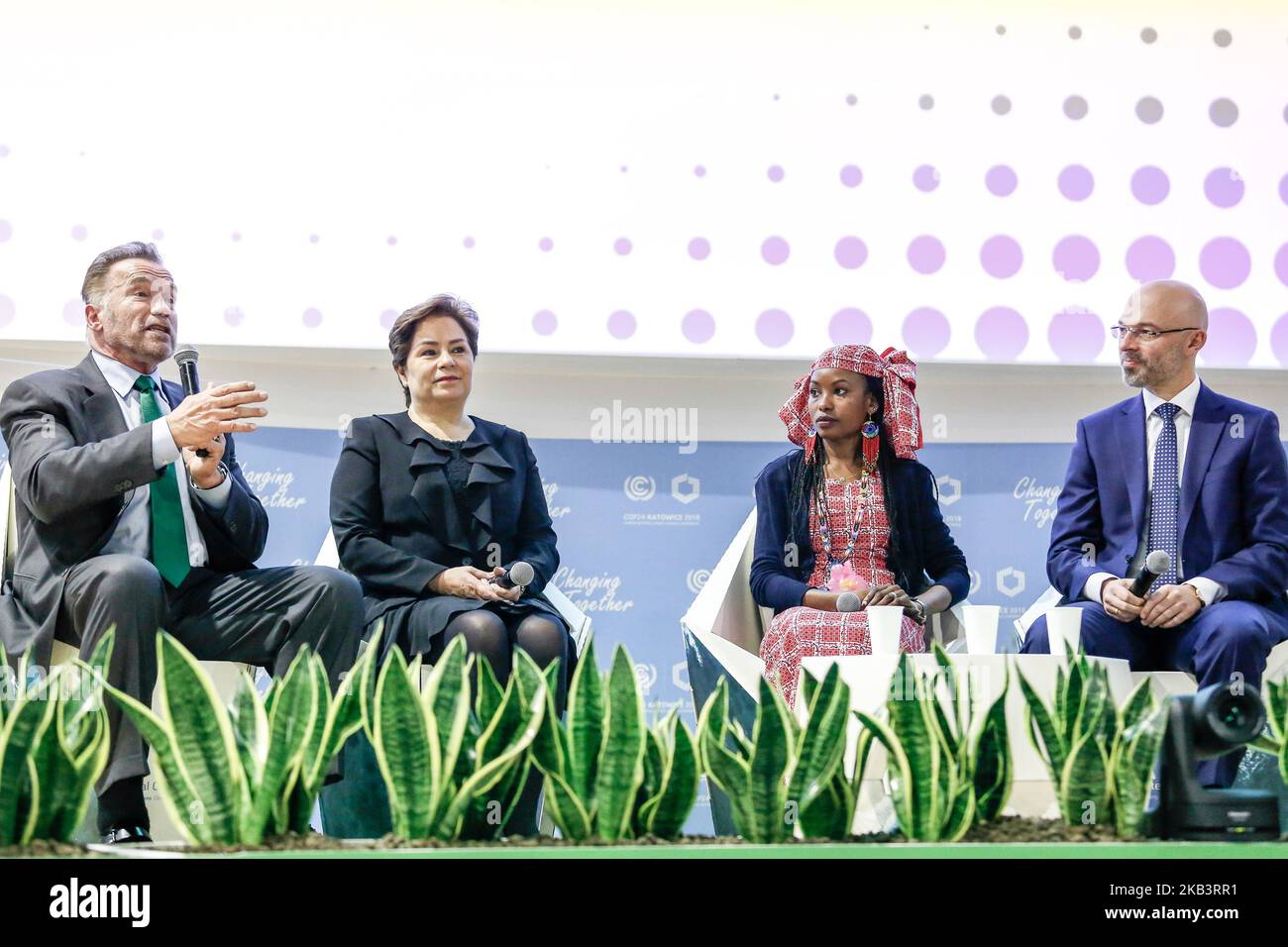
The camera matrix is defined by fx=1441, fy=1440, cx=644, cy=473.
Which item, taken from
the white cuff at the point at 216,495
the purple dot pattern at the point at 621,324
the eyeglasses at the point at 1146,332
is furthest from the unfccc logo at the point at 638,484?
the eyeglasses at the point at 1146,332

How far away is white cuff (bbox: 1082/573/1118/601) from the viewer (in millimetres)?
3654

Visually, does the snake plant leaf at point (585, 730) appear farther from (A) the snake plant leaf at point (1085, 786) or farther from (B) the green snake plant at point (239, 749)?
(A) the snake plant leaf at point (1085, 786)

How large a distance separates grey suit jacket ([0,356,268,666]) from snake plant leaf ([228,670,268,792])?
110cm

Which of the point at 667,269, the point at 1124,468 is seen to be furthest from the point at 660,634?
the point at 1124,468

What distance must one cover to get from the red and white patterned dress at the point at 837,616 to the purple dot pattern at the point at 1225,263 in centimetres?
132

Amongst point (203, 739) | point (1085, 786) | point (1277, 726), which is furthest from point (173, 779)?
point (1277, 726)

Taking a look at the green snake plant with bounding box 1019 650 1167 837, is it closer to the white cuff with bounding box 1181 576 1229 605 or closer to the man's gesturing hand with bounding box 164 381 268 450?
the white cuff with bounding box 1181 576 1229 605

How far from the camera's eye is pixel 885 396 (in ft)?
13.5

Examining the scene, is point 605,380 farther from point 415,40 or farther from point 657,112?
point 415,40

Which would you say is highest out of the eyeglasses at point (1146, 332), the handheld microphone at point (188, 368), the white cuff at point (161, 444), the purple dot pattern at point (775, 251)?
the purple dot pattern at point (775, 251)

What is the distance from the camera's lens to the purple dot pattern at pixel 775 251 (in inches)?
175

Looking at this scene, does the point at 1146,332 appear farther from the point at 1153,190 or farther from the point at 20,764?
the point at 20,764

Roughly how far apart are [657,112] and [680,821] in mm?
2678

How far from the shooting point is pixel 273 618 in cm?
338
